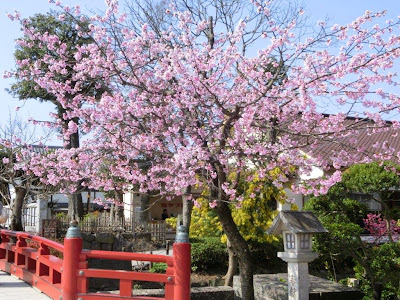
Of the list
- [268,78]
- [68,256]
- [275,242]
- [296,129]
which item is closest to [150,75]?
[268,78]

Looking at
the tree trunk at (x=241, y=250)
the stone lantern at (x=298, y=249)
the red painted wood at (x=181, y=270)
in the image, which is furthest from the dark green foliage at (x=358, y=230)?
the red painted wood at (x=181, y=270)

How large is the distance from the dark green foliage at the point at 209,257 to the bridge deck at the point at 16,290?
7.14 meters

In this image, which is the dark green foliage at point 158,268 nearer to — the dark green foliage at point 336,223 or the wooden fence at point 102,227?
the wooden fence at point 102,227

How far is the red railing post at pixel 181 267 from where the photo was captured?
286 inches

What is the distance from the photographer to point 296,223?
31.2ft

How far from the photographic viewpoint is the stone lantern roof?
9.39 metres

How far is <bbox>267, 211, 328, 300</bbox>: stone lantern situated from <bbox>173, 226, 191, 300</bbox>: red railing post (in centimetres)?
275

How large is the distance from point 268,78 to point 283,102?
0.52 meters

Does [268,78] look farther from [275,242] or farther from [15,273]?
[275,242]

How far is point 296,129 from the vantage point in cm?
927

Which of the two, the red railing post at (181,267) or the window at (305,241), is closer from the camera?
the red railing post at (181,267)

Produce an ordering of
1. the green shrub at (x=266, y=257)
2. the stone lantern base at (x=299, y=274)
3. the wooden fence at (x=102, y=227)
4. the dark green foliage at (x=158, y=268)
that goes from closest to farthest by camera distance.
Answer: the stone lantern base at (x=299, y=274) → the dark green foliage at (x=158, y=268) → the green shrub at (x=266, y=257) → the wooden fence at (x=102, y=227)

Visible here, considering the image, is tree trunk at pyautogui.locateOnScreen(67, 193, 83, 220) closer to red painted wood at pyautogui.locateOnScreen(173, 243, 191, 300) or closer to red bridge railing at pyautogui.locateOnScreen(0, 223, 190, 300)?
red bridge railing at pyautogui.locateOnScreen(0, 223, 190, 300)

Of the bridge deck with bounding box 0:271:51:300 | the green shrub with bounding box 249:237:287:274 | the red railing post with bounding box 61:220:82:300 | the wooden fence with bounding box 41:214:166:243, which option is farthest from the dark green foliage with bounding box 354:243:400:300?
the wooden fence with bounding box 41:214:166:243
